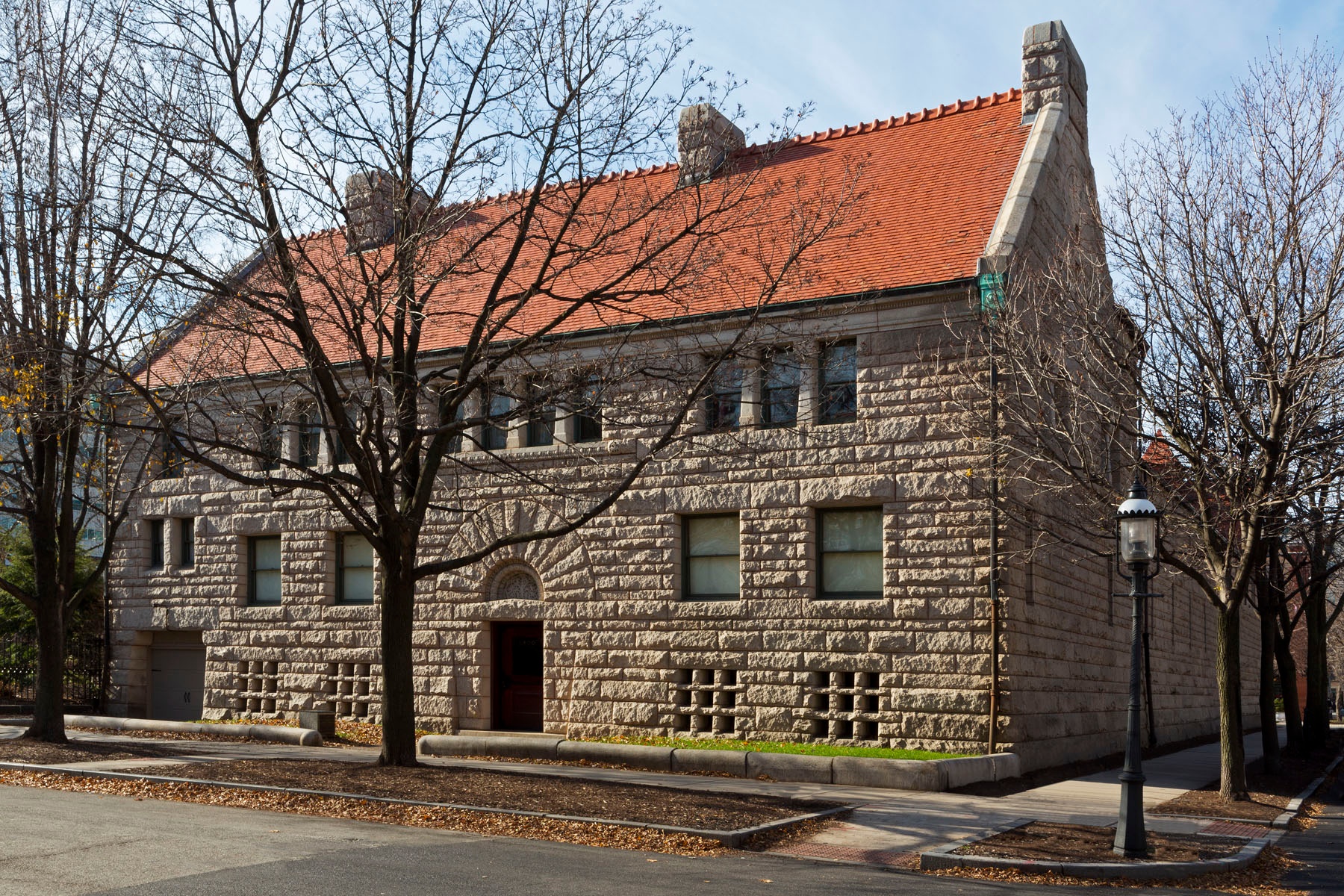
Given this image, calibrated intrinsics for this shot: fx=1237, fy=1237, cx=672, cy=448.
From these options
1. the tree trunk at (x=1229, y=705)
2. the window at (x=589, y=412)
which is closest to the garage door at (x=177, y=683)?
the window at (x=589, y=412)

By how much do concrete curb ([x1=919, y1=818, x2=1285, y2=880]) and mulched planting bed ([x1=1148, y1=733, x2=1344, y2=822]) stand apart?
10.7 feet

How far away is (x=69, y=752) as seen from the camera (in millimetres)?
16516

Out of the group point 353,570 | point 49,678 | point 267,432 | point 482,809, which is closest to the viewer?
point 482,809

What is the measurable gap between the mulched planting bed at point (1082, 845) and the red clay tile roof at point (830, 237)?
753 centimetres

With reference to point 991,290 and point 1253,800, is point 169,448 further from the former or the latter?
point 1253,800

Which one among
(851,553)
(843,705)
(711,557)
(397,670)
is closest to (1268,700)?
(843,705)

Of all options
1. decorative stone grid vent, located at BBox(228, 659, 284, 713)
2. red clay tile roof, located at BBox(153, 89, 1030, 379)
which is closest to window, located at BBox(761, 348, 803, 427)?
red clay tile roof, located at BBox(153, 89, 1030, 379)

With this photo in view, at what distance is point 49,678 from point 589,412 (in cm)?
947

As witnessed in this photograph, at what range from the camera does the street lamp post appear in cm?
1099

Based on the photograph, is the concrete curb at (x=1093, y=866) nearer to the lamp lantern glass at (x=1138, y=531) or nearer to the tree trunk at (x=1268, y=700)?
the lamp lantern glass at (x=1138, y=531)

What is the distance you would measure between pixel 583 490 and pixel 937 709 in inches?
264

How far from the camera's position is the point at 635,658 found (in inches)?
779

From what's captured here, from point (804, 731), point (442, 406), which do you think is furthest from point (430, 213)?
point (804, 731)

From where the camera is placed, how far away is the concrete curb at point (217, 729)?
1919cm
